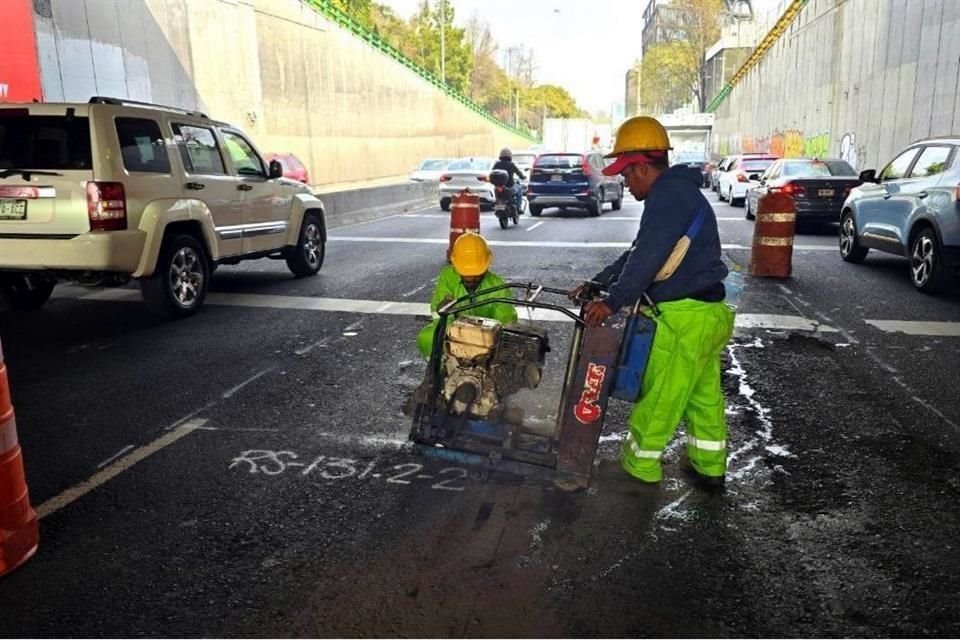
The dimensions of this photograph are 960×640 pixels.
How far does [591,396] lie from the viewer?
3.74 metres

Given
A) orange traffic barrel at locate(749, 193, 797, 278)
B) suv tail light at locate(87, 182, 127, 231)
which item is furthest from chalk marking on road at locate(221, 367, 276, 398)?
orange traffic barrel at locate(749, 193, 797, 278)

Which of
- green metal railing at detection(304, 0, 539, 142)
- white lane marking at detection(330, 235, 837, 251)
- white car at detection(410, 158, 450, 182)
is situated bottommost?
white lane marking at detection(330, 235, 837, 251)

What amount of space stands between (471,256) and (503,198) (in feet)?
42.8

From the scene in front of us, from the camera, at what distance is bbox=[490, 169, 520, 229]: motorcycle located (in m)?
16.4

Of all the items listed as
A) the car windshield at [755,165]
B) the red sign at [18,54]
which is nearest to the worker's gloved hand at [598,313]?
the red sign at [18,54]

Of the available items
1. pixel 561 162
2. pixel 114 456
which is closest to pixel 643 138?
pixel 114 456

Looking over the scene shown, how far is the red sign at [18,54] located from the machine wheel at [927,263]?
15.5m

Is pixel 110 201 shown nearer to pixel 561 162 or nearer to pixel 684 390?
pixel 684 390

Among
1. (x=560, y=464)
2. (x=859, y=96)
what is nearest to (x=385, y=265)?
(x=560, y=464)

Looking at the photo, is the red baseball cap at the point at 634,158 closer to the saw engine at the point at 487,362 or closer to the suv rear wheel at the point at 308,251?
the saw engine at the point at 487,362

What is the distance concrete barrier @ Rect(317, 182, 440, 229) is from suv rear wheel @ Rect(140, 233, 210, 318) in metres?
10.2

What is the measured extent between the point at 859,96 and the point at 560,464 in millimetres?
26435

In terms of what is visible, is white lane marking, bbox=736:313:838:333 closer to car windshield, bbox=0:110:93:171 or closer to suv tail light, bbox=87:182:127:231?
suv tail light, bbox=87:182:127:231

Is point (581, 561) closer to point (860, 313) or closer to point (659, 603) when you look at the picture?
point (659, 603)
